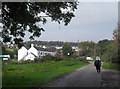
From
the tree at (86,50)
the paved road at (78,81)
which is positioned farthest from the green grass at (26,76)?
the tree at (86,50)

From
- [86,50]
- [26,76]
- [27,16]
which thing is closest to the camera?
[27,16]

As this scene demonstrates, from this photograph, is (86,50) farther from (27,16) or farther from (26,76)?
(27,16)

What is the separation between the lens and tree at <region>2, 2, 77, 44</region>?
13062 mm

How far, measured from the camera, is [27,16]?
1418 cm

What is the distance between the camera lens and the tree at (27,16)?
1306 centimetres

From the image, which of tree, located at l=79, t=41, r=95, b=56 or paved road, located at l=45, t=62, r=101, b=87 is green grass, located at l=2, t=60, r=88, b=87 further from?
tree, located at l=79, t=41, r=95, b=56

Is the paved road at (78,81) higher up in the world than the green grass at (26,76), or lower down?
lower down

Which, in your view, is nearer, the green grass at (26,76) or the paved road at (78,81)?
the paved road at (78,81)

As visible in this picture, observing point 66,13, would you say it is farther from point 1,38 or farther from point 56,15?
point 1,38

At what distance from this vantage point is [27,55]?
8194 cm

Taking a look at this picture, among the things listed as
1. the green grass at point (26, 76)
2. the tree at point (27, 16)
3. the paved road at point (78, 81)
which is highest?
the tree at point (27, 16)

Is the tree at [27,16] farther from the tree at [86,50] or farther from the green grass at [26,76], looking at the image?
the tree at [86,50]

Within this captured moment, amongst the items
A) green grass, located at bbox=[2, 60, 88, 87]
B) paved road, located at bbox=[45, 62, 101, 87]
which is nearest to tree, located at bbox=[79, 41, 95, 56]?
green grass, located at bbox=[2, 60, 88, 87]

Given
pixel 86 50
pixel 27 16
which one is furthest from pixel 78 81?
pixel 86 50
